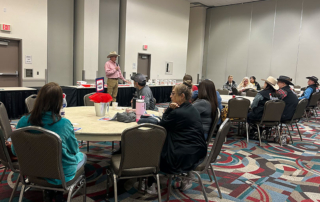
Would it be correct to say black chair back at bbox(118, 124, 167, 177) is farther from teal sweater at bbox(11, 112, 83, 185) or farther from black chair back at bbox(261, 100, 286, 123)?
black chair back at bbox(261, 100, 286, 123)

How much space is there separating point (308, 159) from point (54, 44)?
791cm

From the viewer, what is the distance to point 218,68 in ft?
44.7

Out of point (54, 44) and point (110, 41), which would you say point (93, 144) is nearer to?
point (54, 44)

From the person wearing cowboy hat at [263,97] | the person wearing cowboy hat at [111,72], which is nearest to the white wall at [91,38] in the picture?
the person wearing cowboy hat at [111,72]

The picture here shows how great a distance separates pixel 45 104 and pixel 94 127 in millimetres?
754

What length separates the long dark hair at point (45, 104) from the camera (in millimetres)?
1929

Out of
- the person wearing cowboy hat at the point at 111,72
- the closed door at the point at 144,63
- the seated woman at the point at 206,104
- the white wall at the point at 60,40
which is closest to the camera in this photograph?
the seated woman at the point at 206,104

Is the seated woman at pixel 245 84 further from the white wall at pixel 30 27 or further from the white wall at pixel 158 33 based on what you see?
the white wall at pixel 30 27

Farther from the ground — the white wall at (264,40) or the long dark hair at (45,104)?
the white wall at (264,40)

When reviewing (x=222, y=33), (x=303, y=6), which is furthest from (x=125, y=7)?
(x=303, y=6)

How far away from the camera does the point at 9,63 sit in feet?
23.7

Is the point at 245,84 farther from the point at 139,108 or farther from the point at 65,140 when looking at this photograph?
the point at 65,140

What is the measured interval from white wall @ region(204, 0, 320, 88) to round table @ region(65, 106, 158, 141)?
1026cm

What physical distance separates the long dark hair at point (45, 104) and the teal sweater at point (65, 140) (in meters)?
0.03
